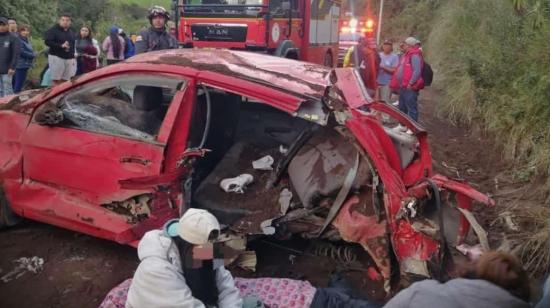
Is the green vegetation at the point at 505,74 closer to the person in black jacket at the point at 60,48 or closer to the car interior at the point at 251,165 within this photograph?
the car interior at the point at 251,165

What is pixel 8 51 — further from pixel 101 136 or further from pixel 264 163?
pixel 264 163

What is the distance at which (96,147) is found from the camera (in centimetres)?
389

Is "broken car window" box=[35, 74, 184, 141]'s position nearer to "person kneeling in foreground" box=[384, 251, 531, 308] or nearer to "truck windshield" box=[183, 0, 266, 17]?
"person kneeling in foreground" box=[384, 251, 531, 308]

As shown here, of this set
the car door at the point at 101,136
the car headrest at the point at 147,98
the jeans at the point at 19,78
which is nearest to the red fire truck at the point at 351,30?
the jeans at the point at 19,78

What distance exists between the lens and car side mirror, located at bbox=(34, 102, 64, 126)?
4.03 meters

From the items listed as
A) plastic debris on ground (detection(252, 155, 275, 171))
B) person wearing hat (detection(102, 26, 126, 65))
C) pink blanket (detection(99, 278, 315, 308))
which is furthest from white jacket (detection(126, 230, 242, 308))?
A: person wearing hat (detection(102, 26, 126, 65))

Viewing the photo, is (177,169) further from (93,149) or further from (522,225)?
(522,225)

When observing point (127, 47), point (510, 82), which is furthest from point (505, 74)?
point (127, 47)

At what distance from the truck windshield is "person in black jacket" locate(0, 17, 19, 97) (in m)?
3.07

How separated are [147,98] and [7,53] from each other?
5.04 metres

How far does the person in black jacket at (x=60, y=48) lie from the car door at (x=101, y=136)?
4.67 m

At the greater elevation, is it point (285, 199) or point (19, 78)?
point (19, 78)

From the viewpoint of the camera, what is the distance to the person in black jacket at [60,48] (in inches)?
330

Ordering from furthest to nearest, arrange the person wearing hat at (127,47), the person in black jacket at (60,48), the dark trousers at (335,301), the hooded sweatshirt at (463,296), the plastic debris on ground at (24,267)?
the person wearing hat at (127,47)
the person in black jacket at (60,48)
the plastic debris on ground at (24,267)
the dark trousers at (335,301)
the hooded sweatshirt at (463,296)
